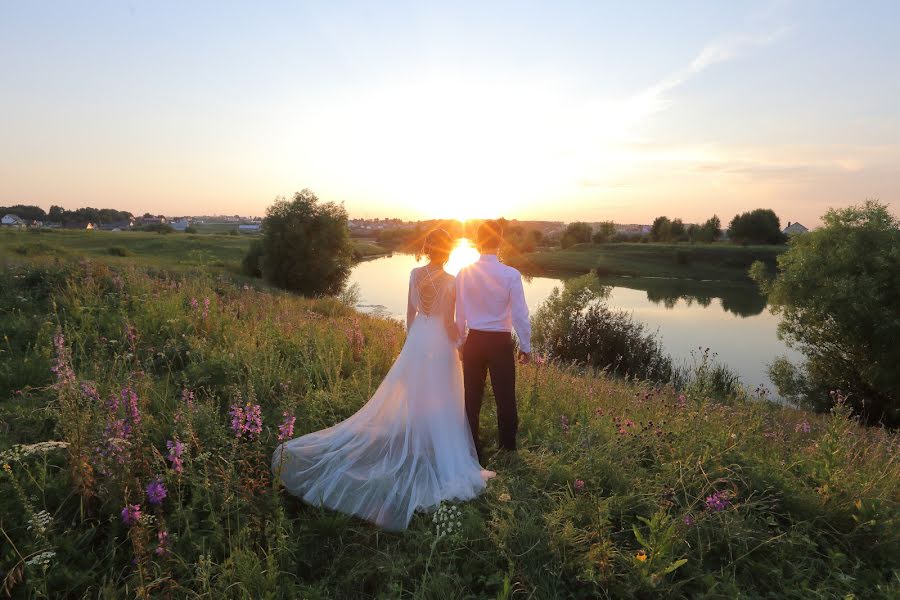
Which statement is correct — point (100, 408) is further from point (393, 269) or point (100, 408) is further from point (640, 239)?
point (640, 239)

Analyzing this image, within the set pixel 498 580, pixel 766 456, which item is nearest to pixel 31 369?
pixel 498 580

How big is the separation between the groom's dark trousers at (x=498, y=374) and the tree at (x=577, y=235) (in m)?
92.1

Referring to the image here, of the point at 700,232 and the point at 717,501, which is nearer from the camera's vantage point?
the point at 717,501

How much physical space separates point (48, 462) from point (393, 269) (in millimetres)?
59966

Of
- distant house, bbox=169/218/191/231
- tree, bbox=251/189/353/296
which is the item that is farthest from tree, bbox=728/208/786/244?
distant house, bbox=169/218/191/231

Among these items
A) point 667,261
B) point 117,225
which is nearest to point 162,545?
point 667,261

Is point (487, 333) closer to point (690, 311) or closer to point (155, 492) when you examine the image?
point (155, 492)

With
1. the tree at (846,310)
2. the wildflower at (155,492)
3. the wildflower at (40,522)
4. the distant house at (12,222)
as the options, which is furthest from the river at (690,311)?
the distant house at (12,222)

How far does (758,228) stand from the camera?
7912 centimetres

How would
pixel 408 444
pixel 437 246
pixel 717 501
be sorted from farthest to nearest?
pixel 437 246, pixel 408 444, pixel 717 501

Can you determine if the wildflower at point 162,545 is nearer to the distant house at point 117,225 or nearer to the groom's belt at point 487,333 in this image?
the groom's belt at point 487,333

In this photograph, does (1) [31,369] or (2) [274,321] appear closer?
(1) [31,369]

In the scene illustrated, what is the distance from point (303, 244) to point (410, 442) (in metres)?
34.0

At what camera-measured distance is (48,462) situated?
388 cm
